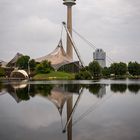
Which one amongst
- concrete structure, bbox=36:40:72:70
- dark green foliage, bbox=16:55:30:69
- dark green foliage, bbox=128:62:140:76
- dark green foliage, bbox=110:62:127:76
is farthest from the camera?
dark green foliage, bbox=128:62:140:76

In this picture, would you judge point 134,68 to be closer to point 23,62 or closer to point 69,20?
point 69,20

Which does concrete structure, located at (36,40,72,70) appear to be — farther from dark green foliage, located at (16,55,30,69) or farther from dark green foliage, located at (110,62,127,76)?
dark green foliage, located at (110,62,127,76)

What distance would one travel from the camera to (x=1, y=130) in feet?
36.4

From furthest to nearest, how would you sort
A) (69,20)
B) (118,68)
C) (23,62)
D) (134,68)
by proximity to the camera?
(69,20) < (134,68) < (23,62) < (118,68)

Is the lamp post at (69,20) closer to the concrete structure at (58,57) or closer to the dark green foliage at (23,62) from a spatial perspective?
the concrete structure at (58,57)

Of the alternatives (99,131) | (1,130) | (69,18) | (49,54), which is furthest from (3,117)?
(69,18)

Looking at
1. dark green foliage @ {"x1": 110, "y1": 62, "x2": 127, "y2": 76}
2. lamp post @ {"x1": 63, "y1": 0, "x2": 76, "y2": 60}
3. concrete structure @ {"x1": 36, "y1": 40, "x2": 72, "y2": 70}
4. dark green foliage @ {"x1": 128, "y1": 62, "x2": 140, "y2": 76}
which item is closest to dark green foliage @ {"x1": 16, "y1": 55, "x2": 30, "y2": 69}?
concrete structure @ {"x1": 36, "y1": 40, "x2": 72, "y2": 70}

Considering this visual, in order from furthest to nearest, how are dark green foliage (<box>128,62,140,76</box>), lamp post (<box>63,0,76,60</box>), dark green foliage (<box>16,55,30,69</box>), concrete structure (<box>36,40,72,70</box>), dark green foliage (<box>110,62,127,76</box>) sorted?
lamp post (<box>63,0,76,60</box>) < dark green foliage (<box>128,62,140,76</box>) < dark green foliage (<box>16,55,30,69</box>) < dark green foliage (<box>110,62,127,76</box>) < concrete structure (<box>36,40,72,70</box>)

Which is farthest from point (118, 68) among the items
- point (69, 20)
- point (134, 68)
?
point (69, 20)

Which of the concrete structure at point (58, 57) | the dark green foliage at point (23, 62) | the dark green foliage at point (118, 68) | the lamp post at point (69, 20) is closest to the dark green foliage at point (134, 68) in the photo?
the dark green foliage at point (118, 68)

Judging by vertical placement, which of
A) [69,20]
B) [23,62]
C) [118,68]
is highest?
[69,20]

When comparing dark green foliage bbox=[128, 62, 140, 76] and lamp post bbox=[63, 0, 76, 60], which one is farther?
lamp post bbox=[63, 0, 76, 60]

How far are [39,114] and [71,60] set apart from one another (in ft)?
312

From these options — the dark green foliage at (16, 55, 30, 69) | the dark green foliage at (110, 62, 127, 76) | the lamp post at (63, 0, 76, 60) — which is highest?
the lamp post at (63, 0, 76, 60)
